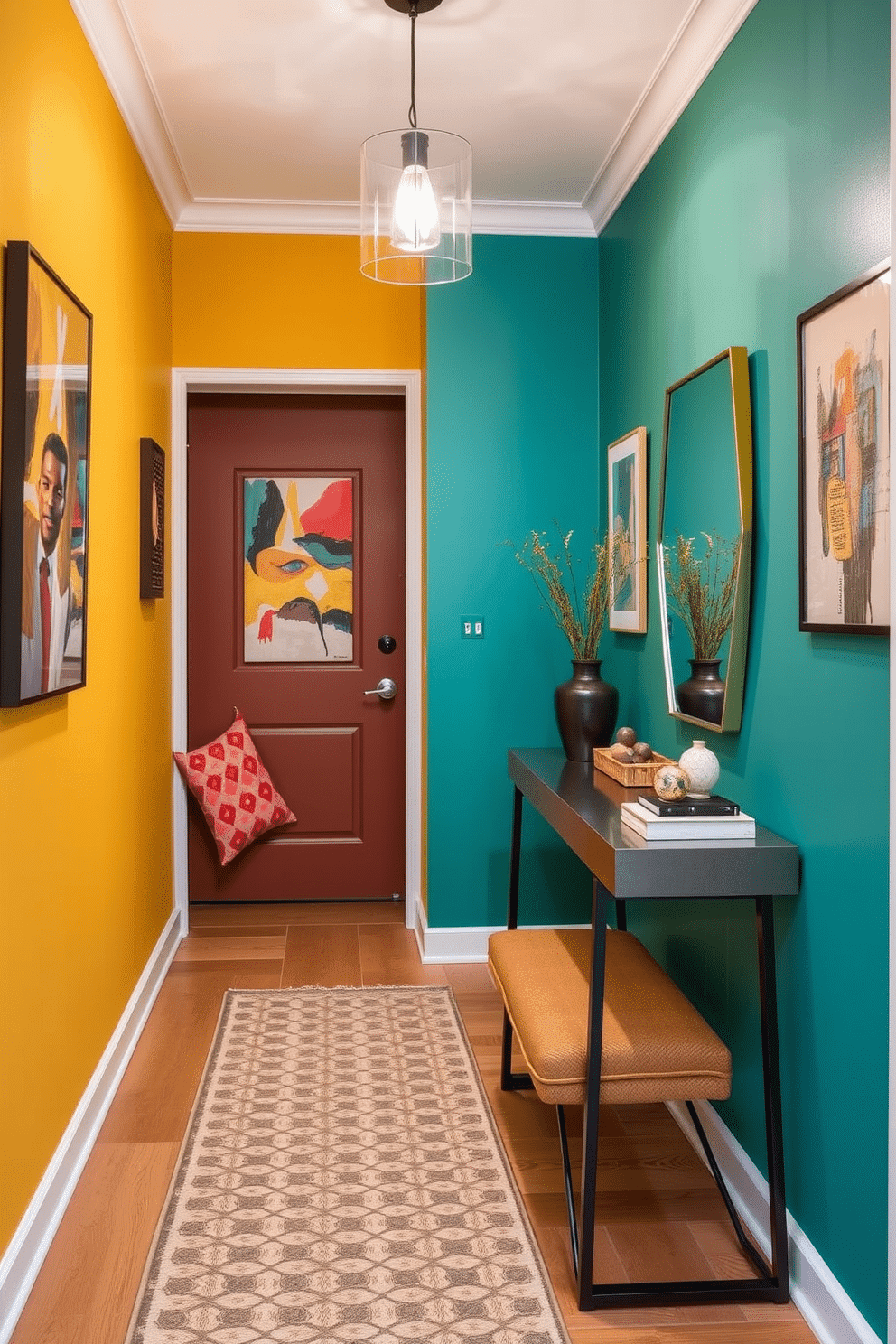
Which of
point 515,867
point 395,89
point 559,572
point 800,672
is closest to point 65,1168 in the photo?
point 515,867

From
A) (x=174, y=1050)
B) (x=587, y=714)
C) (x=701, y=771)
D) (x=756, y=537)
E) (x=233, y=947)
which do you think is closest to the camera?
(x=701, y=771)

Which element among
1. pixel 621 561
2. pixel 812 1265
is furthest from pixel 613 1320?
pixel 621 561

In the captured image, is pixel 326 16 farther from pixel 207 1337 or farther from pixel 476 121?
pixel 207 1337

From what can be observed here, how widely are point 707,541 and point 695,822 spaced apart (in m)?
0.79

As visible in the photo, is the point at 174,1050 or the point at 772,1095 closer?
the point at 772,1095

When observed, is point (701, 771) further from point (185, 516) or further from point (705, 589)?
point (185, 516)

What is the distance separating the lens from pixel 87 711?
8.50 ft

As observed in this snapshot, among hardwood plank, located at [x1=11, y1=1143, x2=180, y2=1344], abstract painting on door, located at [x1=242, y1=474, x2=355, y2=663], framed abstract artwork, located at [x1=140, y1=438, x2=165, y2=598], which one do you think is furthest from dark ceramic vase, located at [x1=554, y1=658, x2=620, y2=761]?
hardwood plank, located at [x1=11, y1=1143, x2=180, y2=1344]

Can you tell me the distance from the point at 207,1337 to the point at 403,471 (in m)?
3.22

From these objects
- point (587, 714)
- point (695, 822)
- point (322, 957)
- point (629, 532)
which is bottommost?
point (322, 957)

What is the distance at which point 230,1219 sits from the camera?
87.5 inches

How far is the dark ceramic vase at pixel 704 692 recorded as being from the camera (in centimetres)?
252

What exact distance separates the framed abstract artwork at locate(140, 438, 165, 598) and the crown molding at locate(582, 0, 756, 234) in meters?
1.66

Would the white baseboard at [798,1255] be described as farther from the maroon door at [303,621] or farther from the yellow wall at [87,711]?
the maroon door at [303,621]
